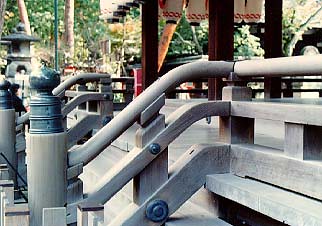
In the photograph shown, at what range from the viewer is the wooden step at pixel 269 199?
267cm

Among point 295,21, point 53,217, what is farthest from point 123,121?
point 295,21

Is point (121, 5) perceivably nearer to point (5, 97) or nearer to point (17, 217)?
point (5, 97)

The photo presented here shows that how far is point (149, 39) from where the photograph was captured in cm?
938

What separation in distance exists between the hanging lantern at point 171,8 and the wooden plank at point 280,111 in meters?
6.86

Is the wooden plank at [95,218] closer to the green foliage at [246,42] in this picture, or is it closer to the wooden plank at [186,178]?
the wooden plank at [186,178]

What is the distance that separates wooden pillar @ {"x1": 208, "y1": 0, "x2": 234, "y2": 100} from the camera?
23.9 feet

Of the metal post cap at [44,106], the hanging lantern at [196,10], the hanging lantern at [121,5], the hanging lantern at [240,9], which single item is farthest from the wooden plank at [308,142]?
the hanging lantern at [196,10]

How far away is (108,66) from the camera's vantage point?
22109mm

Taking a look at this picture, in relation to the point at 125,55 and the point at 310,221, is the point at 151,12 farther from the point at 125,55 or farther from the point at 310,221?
the point at 125,55

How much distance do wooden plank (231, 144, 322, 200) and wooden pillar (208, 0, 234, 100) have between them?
3735 millimetres

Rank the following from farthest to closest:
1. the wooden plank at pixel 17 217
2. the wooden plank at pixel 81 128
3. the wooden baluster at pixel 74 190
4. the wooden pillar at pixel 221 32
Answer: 1. the wooden pillar at pixel 221 32
2. the wooden plank at pixel 81 128
3. the wooden baluster at pixel 74 190
4. the wooden plank at pixel 17 217

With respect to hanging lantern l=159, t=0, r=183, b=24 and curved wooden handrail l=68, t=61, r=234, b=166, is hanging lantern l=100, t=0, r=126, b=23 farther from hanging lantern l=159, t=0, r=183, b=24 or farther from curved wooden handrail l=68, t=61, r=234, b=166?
curved wooden handrail l=68, t=61, r=234, b=166

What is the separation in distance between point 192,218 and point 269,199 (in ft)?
2.42

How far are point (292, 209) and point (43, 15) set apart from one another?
23648 mm
